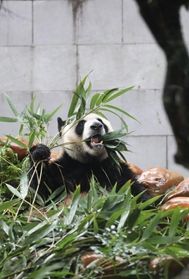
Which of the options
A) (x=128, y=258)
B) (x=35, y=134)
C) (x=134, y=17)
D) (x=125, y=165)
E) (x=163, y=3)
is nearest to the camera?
(x=128, y=258)

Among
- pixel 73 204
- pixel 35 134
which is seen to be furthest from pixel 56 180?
pixel 73 204

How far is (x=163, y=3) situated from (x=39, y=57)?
4.22 ft

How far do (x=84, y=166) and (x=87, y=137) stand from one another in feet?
0.92

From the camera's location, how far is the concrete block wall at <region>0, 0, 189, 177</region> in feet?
17.4

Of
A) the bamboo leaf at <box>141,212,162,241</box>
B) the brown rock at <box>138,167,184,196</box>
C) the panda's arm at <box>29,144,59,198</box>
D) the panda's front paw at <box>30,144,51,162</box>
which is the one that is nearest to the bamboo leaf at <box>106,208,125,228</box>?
the bamboo leaf at <box>141,212,162,241</box>

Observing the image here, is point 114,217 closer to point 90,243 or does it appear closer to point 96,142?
point 90,243

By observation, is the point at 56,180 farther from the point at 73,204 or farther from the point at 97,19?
the point at 97,19

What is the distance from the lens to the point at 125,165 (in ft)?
13.5

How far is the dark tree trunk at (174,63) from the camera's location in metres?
4.75

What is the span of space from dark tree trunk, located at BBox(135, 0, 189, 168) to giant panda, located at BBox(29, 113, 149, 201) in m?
0.94

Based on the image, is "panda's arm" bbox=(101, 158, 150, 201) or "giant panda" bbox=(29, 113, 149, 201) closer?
"giant panda" bbox=(29, 113, 149, 201)

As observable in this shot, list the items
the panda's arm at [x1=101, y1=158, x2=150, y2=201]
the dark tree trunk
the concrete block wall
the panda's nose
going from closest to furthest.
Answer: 1. the panda's nose
2. the panda's arm at [x1=101, y1=158, x2=150, y2=201]
3. the dark tree trunk
4. the concrete block wall

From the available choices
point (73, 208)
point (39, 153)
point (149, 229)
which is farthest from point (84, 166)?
point (149, 229)

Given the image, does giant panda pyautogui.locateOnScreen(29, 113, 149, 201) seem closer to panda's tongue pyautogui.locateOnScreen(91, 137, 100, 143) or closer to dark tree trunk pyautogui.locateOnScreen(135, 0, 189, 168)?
panda's tongue pyautogui.locateOnScreen(91, 137, 100, 143)
